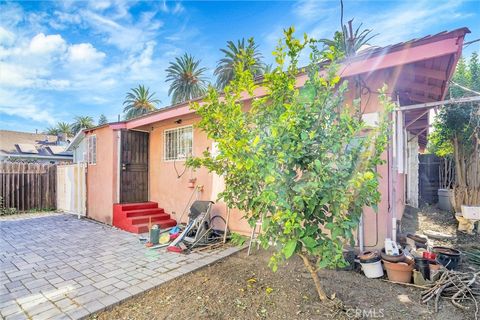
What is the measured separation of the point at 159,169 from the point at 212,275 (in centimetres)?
486

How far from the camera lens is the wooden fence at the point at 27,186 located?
948cm

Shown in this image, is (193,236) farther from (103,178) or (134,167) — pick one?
(103,178)

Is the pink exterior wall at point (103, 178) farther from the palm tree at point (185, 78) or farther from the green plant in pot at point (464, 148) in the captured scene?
the palm tree at point (185, 78)

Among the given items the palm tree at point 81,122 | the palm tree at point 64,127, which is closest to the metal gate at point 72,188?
the palm tree at point 81,122

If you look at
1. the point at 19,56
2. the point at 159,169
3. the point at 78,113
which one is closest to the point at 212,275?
the point at 159,169

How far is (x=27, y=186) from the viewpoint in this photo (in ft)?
32.6

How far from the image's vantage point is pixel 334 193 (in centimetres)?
220

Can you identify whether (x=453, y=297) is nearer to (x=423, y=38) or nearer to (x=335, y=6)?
(x=423, y=38)

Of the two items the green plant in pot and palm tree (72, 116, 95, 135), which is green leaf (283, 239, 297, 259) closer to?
the green plant in pot

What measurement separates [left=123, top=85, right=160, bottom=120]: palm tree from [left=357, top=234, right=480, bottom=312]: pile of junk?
83.7ft

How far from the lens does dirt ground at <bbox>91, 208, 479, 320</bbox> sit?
8.63ft

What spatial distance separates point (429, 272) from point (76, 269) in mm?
5362

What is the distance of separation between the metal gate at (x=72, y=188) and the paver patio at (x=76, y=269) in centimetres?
215

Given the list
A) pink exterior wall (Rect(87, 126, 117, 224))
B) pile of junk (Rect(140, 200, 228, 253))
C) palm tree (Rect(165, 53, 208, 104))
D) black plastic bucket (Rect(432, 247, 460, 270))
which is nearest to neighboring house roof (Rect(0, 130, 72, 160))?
palm tree (Rect(165, 53, 208, 104))
